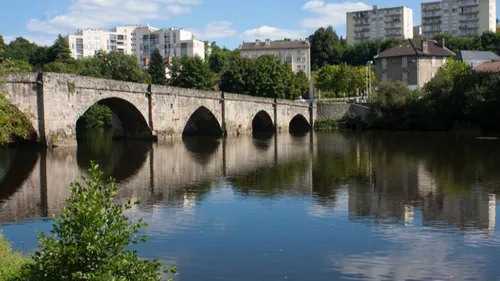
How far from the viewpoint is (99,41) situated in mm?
152500

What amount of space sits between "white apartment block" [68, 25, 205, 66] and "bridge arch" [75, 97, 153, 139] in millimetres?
93575

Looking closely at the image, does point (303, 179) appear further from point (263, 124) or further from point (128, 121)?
point (263, 124)

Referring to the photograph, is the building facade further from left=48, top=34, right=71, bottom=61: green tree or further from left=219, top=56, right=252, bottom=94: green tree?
left=48, top=34, right=71, bottom=61: green tree

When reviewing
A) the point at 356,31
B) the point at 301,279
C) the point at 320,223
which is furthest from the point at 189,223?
the point at 356,31

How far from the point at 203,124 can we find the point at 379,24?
108947mm

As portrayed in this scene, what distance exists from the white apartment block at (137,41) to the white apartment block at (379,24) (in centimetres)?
4220

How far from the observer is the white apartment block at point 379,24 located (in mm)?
152887

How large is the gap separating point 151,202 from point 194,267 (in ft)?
→ 24.3

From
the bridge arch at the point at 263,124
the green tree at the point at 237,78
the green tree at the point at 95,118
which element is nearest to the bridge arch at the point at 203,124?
the bridge arch at the point at 263,124

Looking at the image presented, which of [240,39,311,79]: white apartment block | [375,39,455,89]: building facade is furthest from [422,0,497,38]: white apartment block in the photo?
[375,39,455,89]: building facade

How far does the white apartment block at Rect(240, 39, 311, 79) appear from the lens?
413ft

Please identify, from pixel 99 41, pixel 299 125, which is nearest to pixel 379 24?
pixel 99 41

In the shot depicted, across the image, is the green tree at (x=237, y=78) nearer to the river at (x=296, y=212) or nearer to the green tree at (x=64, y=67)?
the green tree at (x=64, y=67)

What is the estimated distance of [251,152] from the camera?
37.8 m
